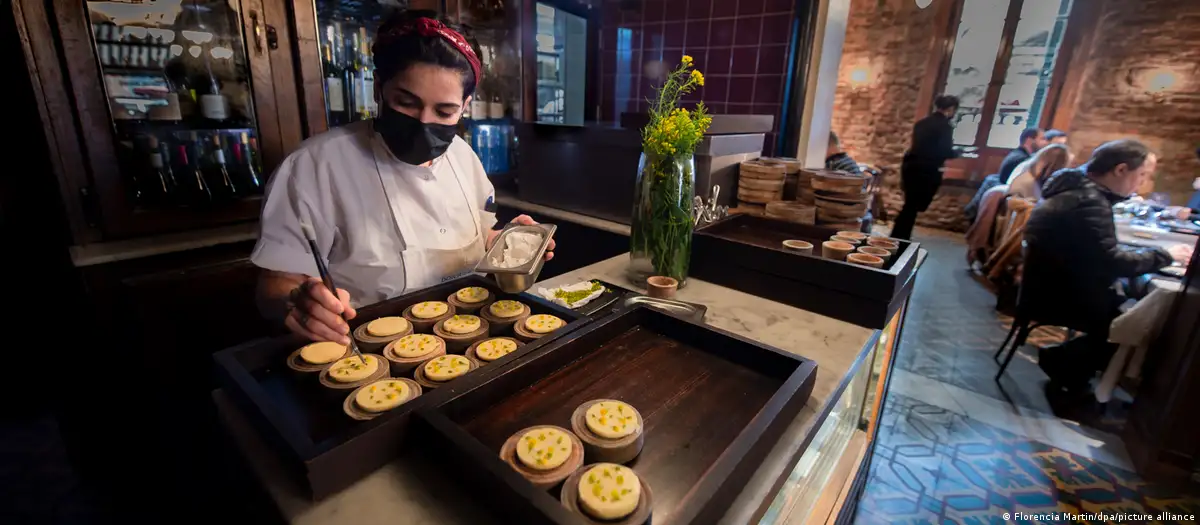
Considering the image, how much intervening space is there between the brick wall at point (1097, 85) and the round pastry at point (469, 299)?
7693 mm

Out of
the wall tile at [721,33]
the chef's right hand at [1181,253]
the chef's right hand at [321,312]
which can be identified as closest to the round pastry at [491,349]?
the chef's right hand at [321,312]

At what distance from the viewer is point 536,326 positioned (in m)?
1.17

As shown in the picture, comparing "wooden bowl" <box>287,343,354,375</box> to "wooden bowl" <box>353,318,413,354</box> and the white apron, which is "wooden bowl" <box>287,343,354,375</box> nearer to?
"wooden bowl" <box>353,318,413,354</box>

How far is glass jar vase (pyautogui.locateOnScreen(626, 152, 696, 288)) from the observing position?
1.53 m

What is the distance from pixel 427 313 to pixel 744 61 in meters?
2.82

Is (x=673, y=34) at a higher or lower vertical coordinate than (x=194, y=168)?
higher

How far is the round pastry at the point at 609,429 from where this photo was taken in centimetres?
81

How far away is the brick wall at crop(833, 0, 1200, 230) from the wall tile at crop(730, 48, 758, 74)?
518 cm

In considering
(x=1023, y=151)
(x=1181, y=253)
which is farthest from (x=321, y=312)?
(x=1023, y=151)

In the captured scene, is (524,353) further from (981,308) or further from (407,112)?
(981,308)

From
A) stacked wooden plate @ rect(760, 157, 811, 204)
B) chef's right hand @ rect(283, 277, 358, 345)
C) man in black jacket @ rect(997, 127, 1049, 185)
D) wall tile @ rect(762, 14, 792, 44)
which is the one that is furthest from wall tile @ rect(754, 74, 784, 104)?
man in black jacket @ rect(997, 127, 1049, 185)

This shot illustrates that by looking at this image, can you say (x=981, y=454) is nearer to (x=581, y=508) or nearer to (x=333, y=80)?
(x=581, y=508)

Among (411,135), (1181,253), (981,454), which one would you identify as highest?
(411,135)

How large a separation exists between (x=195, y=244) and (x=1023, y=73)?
8693mm
